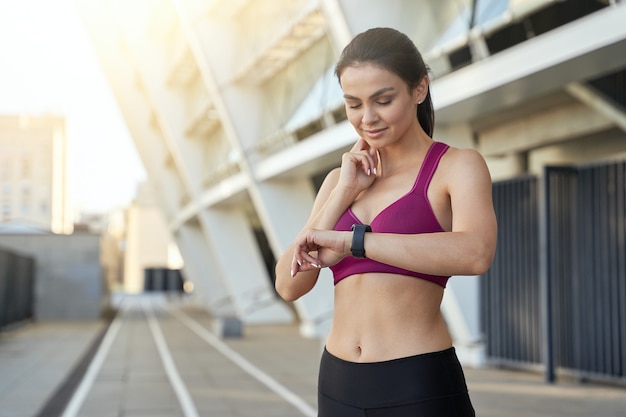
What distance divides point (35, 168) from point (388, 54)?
329 feet

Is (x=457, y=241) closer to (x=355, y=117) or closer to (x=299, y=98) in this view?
(x=355, y=117)

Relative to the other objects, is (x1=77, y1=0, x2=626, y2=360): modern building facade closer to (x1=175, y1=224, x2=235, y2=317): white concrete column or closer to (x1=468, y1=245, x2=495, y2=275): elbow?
(x1=175, y1=224, x2=235, y2=317): white concrete column

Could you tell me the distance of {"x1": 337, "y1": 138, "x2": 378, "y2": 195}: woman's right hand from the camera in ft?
7.28

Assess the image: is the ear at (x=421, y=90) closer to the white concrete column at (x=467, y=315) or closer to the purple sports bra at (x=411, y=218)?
the purple sports bra at (x=411, y=218)

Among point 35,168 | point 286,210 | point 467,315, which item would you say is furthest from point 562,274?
point 35,168

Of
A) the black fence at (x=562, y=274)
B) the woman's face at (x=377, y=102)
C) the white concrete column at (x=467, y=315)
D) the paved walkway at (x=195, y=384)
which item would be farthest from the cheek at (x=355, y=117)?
the white concrete column at (x=467, y=315)

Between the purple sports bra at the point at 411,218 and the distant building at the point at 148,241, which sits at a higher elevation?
the distant building at the point at 148,241

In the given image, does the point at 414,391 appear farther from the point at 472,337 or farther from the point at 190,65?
the point at 190,65

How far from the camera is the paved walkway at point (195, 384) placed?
9766 mm

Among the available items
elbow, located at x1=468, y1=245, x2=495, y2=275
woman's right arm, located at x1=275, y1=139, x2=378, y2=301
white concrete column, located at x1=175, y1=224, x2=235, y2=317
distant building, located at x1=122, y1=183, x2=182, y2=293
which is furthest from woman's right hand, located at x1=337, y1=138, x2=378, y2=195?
distant building, located at x1=122, y1=183, x2=182, y2=293

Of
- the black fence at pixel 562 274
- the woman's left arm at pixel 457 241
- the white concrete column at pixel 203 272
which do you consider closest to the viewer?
the woman's left arm at pixel 457 241

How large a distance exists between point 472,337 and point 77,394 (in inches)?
251

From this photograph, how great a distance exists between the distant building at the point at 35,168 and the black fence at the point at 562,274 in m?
68.3

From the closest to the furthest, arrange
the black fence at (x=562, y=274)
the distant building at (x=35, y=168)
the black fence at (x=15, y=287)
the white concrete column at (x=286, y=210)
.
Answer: the black fence at (x=562, y=274) → the black fence at (x=15, y=287) → the white concrete column at (x=286, y=210) → the distant building at (x=35, y=168)
